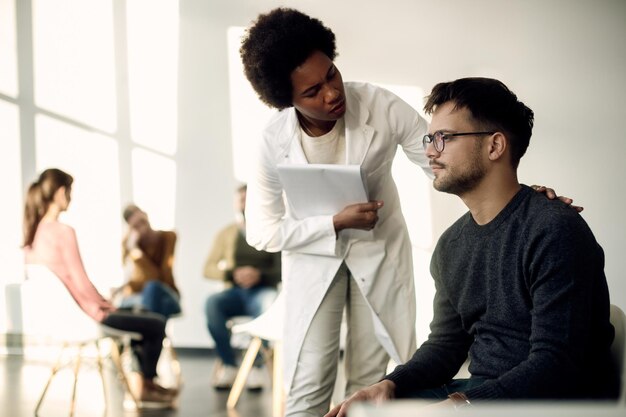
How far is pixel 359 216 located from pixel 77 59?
396cm

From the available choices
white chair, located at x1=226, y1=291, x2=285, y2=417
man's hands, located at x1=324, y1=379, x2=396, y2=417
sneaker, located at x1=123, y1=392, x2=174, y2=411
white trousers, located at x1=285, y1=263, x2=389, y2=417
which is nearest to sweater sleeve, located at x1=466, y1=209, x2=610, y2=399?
man's hands, located at x1=324, y1=379, x2=396, y2=417

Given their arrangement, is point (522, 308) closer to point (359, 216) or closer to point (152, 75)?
point (359, 216)

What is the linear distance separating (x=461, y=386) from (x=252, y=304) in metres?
3.11

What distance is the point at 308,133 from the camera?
2.11 metres

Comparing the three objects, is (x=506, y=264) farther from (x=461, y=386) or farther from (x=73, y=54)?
(x=73, y=54)

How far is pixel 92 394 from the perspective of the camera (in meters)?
4.36

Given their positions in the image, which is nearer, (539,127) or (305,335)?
(305,335)

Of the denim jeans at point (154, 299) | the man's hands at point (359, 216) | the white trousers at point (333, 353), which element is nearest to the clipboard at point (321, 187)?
the man's hands at point (359, 216)

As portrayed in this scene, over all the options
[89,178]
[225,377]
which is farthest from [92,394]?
[89,178]

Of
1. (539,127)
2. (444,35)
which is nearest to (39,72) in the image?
(444,35)

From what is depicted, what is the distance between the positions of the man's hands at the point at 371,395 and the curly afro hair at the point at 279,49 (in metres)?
0.79

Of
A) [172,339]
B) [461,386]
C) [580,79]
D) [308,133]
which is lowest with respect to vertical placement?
[172,339]

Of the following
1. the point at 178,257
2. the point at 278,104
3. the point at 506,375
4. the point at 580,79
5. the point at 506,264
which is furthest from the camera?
the point at 178,257

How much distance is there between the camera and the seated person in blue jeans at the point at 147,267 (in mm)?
5098
